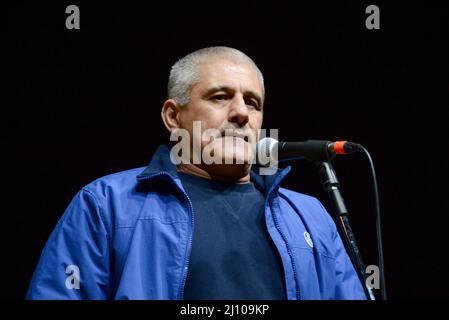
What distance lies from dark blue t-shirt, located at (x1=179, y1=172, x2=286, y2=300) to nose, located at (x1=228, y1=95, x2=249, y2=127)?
0.24m

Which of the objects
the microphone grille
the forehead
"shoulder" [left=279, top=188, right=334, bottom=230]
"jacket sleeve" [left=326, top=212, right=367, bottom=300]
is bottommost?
"jacket sleeve" [left=326, top=212, right=367, bottom=300]

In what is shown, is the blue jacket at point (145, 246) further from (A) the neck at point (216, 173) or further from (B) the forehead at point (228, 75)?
(B) the forehead at point (228, 75)

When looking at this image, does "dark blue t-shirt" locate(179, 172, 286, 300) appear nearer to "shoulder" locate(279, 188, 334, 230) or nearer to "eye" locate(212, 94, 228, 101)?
"shoulder" locate(279, 188, 334, 230)

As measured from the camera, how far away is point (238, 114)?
1.92 metres

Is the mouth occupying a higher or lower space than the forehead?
lower

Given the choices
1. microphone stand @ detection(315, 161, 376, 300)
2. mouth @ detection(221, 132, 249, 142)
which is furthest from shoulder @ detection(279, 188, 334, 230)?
microphone stand @ detection(315, 161, 376, 300)

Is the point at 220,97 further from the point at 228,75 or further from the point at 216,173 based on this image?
the point at 216,173

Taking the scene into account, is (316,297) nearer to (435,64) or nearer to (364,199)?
(364,199)

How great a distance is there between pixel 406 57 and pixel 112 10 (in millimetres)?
1421

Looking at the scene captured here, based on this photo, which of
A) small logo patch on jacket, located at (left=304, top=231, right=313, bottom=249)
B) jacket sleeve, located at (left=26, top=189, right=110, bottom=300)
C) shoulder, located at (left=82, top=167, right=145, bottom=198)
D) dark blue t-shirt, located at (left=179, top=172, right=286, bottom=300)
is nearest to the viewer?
jacket sleeve, located at (left=26, top=189, right=110, bottom=300)

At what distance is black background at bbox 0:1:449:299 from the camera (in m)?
2.34

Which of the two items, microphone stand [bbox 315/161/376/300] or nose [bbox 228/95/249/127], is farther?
nose [bbox 228/95/249/127]

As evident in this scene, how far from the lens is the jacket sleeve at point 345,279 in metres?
1.88

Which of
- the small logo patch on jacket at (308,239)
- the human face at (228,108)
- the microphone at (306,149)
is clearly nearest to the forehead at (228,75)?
the human face at (228,108)
